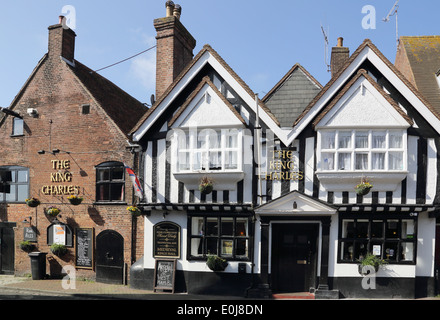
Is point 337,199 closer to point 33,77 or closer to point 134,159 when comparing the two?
point 134,159

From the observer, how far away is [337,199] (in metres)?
10.6

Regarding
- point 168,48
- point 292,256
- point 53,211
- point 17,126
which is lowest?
point 292,256

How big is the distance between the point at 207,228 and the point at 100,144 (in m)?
5.32

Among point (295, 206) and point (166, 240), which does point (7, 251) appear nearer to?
point (166, 240)

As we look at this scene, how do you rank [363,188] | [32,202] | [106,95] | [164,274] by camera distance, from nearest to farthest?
1. [363,188]
2. [164,274]
3. [32,202]
4. [106,95]

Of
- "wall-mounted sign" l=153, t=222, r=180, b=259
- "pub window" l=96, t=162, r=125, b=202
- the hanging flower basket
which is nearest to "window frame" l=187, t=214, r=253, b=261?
"wall-mounted sign" l=153, t=222, r=180, b=259

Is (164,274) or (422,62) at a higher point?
(422,62)

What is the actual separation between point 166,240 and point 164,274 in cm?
110

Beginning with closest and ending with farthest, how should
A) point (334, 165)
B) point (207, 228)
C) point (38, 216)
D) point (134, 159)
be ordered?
1. point (334, 165)
2. point (207, 228)
3. point (134, 159)
4. point (38, 216)

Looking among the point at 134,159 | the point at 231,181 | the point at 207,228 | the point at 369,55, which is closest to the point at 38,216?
the point at 134,159

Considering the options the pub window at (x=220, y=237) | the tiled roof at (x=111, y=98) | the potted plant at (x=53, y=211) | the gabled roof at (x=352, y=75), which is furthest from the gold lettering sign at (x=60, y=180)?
the gabled roof at (x=352, y=75)

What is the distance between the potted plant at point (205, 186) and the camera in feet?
34.7

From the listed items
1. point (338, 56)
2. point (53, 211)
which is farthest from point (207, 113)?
point (53, 211)

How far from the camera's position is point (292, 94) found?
12805 millimetres
